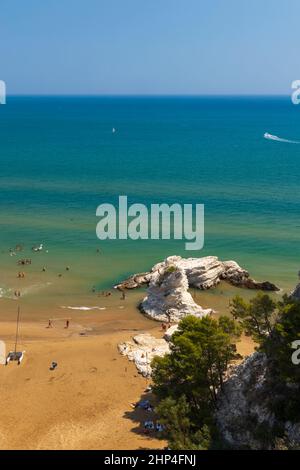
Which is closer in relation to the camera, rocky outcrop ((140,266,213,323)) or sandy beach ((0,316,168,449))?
sandy beach ((0,316,168,449))

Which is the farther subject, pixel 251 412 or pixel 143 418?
pixel 143 418

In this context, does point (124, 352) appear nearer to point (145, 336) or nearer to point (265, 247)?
point (145, 336)

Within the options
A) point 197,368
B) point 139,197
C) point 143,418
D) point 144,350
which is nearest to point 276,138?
point 139,197

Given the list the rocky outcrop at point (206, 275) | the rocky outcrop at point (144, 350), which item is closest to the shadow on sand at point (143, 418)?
the rocky outcrop at point (144, 350)

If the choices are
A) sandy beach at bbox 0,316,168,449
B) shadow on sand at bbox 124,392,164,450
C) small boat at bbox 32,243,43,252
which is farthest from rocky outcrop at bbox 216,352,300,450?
small boat at bbox 32,243,43,252

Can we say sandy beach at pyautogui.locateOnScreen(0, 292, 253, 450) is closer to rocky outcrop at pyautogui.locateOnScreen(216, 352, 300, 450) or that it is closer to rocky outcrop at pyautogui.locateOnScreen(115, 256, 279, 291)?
rocky outcrop at pyautogui.locateOnScreen(216, 352, 300, 450)

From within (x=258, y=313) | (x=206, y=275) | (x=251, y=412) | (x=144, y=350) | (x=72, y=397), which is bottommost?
(x=72, y=397)

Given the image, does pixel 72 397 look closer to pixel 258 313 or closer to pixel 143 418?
pixel 143 418
